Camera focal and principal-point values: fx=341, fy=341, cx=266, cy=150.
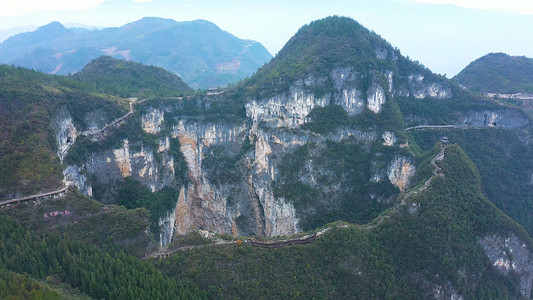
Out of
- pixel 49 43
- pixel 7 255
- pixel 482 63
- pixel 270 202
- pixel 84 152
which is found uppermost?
pixel 49 43

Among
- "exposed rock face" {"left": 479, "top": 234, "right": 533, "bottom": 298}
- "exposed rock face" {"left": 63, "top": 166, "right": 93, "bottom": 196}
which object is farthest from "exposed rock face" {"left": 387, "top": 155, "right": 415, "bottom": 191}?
"exposed rock face" {"left": 63, "top": 166, "right": 93, "bottom": 196}

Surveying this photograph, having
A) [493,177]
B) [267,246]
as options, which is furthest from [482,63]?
[267,246]

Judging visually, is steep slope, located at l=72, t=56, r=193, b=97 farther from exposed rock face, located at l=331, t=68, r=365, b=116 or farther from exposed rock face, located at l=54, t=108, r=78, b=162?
exposed rock face, located at l=331, t=68, r=365, b=116

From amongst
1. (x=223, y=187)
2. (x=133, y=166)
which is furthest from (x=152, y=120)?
(x=223, y=187)

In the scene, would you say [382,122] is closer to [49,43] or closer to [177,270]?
[177,270]

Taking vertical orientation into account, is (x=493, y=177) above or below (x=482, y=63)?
below

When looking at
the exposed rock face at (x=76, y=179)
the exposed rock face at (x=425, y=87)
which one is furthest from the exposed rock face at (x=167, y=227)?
the exposed rock face at (x=425, y=87)

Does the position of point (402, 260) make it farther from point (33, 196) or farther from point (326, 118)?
point (33, 196)
